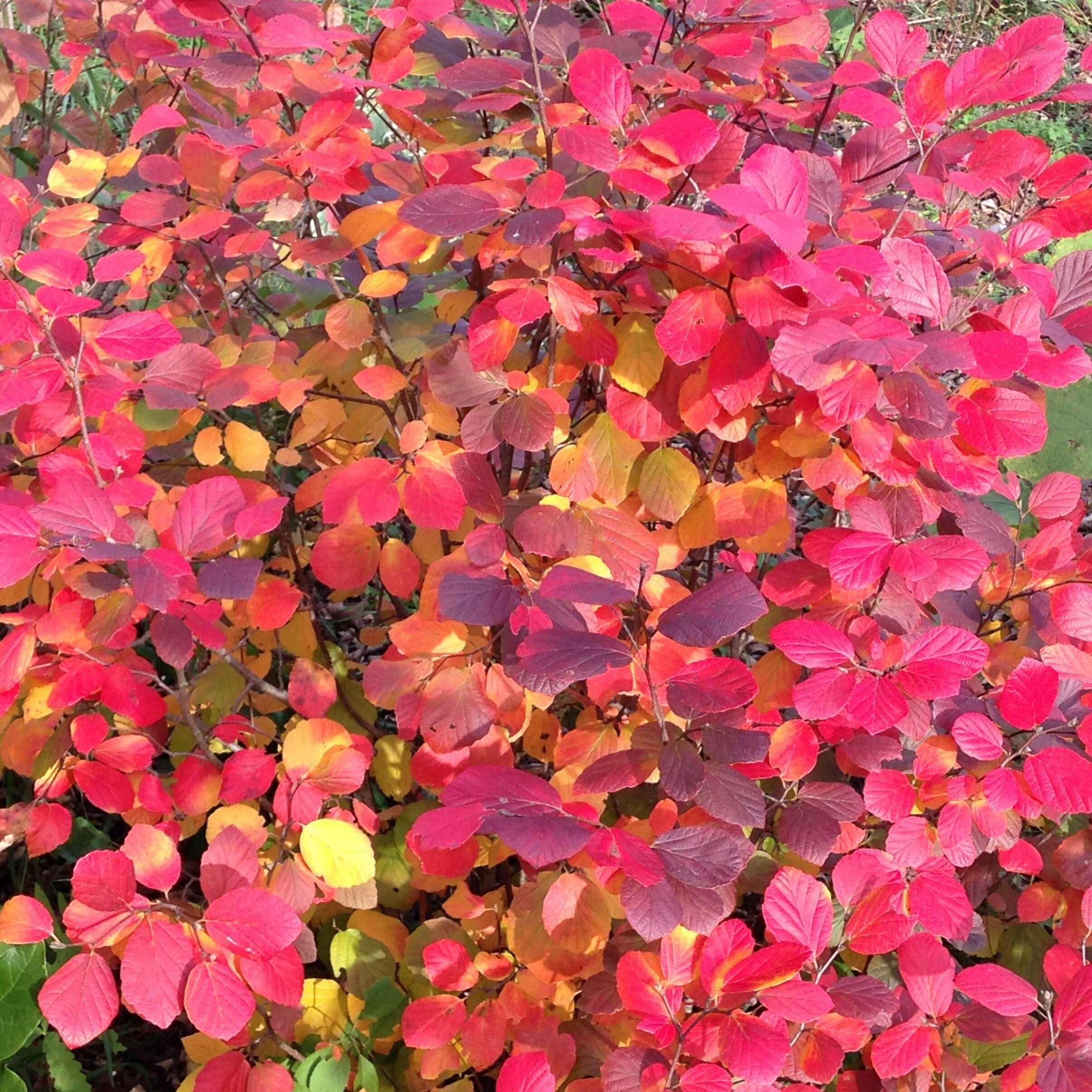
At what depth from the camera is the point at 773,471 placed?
1.10 metres

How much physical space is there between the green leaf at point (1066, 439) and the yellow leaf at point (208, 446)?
5.47 ft

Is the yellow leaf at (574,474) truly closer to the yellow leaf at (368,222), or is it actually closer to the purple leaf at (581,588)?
the purple leaf at (581,588)

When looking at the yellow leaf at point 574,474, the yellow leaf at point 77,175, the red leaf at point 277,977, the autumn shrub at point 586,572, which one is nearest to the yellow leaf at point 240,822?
the autumn shrub at point 586,572

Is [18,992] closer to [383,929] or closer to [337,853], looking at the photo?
[383,929]

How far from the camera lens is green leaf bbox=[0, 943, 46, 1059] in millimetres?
1268

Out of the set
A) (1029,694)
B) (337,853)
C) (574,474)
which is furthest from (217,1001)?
(1029,694)

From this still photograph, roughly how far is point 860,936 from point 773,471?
48 centimetres

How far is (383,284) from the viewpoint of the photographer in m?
1.12

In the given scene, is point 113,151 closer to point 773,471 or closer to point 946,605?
point 773,471

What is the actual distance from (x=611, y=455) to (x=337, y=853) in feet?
1.60

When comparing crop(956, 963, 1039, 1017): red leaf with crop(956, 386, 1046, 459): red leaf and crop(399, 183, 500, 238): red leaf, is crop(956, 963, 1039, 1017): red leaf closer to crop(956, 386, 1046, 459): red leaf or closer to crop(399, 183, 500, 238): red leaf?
crop(956, 386, 1046, 459): red leaf

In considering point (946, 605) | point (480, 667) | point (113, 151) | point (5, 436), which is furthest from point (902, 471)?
point (113, 151)

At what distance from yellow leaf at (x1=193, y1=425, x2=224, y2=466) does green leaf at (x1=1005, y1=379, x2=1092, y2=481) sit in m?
1.67

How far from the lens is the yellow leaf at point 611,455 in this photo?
1072mm
